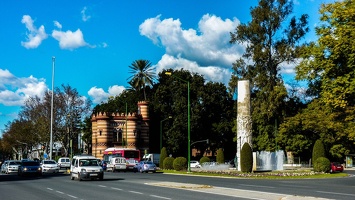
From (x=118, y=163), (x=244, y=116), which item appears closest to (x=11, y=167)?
(x=118, y=163)

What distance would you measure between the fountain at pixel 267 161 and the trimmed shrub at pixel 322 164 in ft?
19.6

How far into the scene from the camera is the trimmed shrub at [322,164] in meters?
45.4

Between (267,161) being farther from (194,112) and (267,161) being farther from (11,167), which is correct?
(194,112)

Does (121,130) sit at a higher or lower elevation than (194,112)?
lower

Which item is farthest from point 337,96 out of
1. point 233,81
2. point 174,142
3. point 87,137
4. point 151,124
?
point 87,137

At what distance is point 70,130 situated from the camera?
3177 inches

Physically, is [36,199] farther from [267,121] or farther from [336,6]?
[267,121]

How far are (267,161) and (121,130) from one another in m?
41.8

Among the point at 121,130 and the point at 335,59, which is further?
the point at 121,130

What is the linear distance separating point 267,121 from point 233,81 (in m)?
9.69

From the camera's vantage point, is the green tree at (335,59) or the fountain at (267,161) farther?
the fountain at (267,161)

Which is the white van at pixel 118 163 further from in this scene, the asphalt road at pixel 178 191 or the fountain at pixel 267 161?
the asphalt road at pixel 178 191

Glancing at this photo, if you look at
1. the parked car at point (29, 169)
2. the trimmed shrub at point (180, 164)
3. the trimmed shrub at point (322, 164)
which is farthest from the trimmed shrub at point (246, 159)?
the parked car at point (29, 169)

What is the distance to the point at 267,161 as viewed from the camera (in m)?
50.6
